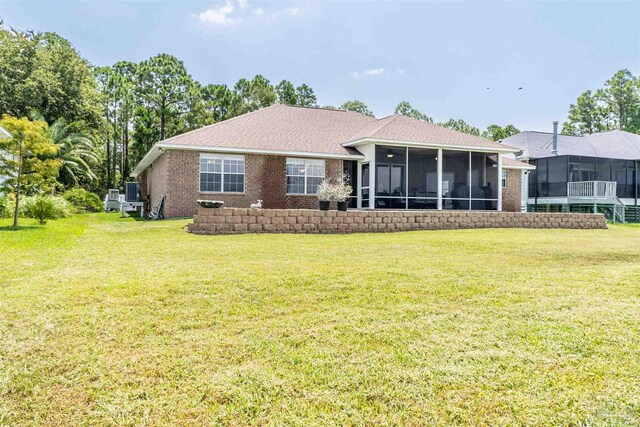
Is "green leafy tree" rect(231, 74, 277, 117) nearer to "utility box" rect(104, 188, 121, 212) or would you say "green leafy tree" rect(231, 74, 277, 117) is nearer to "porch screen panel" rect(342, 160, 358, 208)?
"utility box" rect(104, 188, 121, 212)

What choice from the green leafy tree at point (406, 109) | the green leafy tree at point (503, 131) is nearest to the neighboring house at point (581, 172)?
the green leafy tree at point (503, 131)

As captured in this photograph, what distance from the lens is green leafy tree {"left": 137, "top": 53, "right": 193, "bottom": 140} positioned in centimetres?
3428

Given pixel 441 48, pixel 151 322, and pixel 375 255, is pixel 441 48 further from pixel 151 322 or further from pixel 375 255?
pixel 151 322

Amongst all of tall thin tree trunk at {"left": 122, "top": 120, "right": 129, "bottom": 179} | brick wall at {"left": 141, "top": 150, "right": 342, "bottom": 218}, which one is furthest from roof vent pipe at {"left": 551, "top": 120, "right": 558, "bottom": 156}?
tall thin tree trunk at {"left": 122, "top": 120, "right": 129, "bottom": 179}

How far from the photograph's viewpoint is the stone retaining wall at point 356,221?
1214 centimetres

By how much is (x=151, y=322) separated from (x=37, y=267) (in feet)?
11.0

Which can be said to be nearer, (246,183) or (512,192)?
(246,183)

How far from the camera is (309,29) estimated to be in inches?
642

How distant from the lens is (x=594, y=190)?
24.1 meters

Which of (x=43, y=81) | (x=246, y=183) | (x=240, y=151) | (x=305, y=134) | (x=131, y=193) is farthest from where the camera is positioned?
(x=43, y=81)

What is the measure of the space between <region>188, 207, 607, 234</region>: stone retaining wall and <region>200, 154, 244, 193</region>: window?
484cm

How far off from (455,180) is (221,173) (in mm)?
11569

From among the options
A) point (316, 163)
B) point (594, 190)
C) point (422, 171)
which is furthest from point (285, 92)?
point (594, 190)

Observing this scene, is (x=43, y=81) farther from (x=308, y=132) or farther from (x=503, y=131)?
(x=503, y=131)
